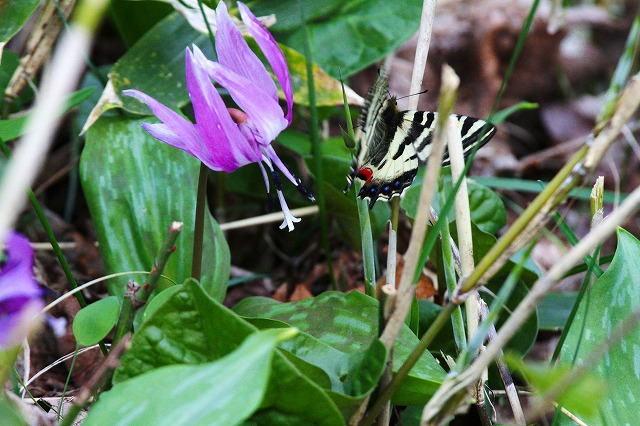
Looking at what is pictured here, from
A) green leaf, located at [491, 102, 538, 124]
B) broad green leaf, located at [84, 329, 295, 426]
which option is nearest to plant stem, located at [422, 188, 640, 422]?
broad green leaf, located at [84, 329, 295, 426]

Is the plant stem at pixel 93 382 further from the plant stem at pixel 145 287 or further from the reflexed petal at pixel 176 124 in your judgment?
the reflexed petal at pixel 176 124

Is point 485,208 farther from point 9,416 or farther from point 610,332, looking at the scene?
point 9,416

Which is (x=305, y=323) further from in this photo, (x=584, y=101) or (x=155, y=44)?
(x=584, y=101)

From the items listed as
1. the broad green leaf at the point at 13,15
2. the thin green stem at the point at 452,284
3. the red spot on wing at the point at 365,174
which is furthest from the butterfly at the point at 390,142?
the broad green leaf at the point at 13,15

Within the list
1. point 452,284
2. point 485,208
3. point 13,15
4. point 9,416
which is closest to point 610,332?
point 452,284

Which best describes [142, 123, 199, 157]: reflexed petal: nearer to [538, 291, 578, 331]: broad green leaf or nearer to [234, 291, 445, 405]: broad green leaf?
[234, 291, 445, 405]: broad green leaf
